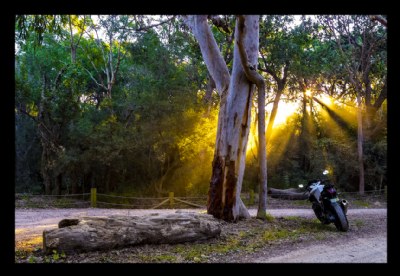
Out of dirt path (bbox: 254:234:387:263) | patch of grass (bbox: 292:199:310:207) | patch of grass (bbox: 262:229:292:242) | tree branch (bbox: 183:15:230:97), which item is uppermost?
tree branch (bbox: 183:15:230:97)

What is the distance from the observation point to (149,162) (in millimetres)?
21156

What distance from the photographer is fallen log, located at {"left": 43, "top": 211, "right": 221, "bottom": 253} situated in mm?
5590

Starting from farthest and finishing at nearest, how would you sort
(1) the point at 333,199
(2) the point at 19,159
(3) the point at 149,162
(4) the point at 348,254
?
1. (2) the point at 19,159
2. (3) the point at 149,162
3. (1) the point at 333,199
4. (4) the point at 348,254

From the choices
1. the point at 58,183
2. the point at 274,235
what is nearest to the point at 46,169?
the point at 58,183

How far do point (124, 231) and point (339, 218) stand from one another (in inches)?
195

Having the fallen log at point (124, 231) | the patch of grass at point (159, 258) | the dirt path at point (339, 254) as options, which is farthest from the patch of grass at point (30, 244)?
the dirt path at point (339, 254)

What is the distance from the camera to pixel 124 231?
20.2 feet

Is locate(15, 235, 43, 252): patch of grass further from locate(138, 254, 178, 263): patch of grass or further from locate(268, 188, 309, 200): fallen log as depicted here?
locate(268, 188, 309, 200): fallen log

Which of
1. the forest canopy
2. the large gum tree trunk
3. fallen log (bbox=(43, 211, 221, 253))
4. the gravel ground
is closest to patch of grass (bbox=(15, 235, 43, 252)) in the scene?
the gravel ground

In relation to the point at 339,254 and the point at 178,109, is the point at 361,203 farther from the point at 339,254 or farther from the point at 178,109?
the point at 339,254

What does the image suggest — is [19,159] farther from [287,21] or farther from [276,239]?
[276,239]

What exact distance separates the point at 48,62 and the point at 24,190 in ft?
26.4

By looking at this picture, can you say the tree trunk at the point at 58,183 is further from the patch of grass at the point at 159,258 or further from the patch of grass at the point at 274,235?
the patch of grass at the point at 159,258
